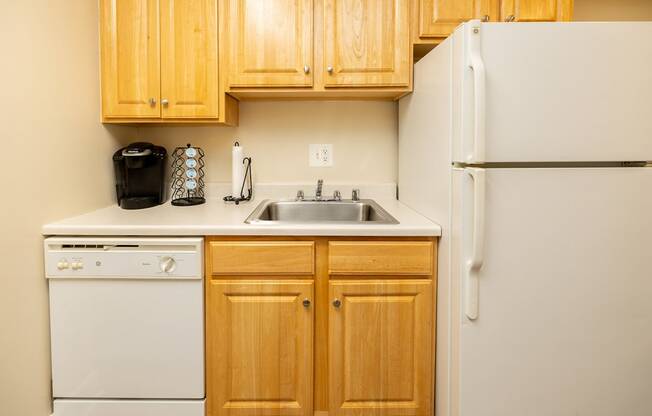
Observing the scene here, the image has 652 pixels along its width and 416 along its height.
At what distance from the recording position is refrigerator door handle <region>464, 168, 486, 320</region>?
1283 mm

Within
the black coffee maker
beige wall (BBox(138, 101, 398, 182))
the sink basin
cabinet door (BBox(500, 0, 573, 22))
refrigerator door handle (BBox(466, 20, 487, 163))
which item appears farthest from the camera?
beige wall (BBox(138, 101, 398, 182))

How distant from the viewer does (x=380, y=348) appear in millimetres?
1559

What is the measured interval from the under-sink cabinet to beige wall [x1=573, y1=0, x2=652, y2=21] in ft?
5.12

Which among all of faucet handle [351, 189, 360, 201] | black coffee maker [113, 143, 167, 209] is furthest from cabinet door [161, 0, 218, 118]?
faucet handle [351, 189, 360, 201]

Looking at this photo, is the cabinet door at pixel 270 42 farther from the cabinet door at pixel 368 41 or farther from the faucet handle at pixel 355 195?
the faucet handle at pixel 355 195

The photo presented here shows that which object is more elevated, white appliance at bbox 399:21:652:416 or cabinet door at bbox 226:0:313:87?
cabinet door at bbox 226:0:313:87

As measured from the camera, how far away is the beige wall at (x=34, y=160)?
1359mm

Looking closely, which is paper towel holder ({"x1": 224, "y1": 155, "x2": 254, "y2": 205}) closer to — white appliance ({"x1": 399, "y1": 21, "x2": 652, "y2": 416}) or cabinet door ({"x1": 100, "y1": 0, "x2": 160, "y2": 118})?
cabinet door ({"x1": 100, "y1": 0, "x2": 160, "y2": 118})

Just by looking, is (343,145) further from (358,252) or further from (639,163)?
(639,163)

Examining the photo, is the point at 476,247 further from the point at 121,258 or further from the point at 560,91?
the point at 121,258

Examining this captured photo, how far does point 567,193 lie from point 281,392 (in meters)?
1.18

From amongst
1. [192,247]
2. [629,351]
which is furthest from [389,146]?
[629,351]

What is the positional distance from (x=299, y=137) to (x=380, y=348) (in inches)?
45.5

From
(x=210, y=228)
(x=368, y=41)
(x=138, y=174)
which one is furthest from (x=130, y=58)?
(x=368, y=41)
